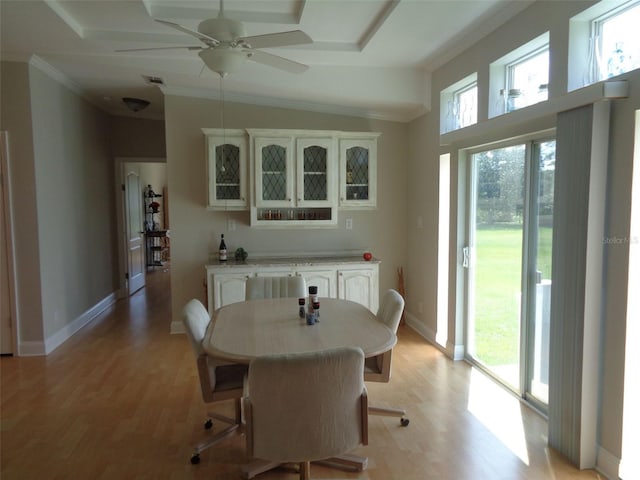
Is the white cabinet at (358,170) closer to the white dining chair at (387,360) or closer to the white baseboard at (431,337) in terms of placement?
the white baseboard at (431,337)

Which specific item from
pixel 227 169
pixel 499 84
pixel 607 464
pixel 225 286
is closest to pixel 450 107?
pixel 499 84

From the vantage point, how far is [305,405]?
173 cm

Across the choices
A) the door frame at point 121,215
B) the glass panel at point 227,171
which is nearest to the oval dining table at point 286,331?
the glass panel at point 227,171

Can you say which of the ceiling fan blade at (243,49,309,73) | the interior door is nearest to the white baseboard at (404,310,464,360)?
the ceiling fan blade at (243,49,309,73)

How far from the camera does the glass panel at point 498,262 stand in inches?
→ 125

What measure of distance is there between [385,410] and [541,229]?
1633mm

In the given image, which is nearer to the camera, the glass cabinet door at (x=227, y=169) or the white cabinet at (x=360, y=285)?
the glass cabinet door at (x=227, y=169)

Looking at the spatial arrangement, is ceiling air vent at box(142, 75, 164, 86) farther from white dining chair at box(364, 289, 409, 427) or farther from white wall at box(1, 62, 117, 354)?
white dining chair at box(364, 289, 409, 427)

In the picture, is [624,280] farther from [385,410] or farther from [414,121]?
[414,121]

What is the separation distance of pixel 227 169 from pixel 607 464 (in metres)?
3.83

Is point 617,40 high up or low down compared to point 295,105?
down

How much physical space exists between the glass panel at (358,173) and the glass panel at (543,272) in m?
1.95

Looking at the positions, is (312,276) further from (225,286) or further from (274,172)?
(274,172)

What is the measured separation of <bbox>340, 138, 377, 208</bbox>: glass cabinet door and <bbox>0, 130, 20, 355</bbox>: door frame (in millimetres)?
3152
